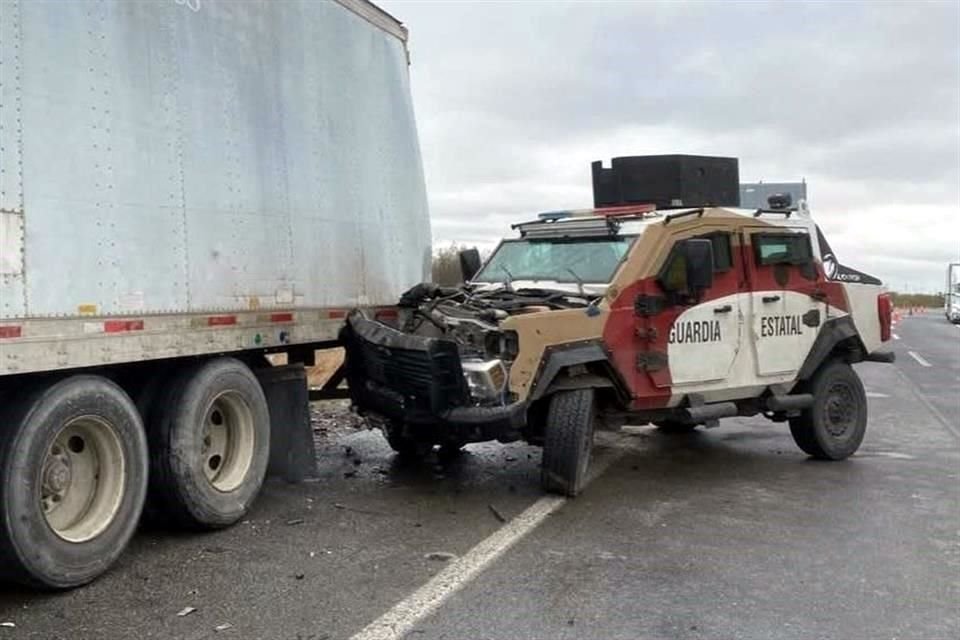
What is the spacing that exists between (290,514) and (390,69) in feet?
13.0

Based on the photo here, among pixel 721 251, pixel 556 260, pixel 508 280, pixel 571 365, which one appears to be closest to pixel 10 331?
pixel 571 365

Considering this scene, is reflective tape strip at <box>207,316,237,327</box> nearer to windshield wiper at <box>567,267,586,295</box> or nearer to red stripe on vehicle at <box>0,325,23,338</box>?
red stripe on vehicle at <box>0,325,23,338</box>

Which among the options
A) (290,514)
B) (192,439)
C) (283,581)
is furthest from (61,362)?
(290,514)

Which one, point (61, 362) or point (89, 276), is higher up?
point (89, 276)

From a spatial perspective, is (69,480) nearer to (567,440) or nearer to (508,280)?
(567,440)

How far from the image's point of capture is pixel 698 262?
291 inches

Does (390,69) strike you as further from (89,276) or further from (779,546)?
(779,546)

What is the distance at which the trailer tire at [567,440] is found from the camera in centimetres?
679

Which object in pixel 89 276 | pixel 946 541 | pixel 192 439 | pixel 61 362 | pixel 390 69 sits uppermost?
pixel 390 69

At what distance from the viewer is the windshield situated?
7.66 meters

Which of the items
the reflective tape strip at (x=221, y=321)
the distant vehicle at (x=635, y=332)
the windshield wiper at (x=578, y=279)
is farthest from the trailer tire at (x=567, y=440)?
the reflective tape strip at (x=221, y=321)

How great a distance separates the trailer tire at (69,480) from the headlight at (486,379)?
88.6 inches

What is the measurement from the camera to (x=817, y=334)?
8.69 meters

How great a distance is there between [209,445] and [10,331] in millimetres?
2082
